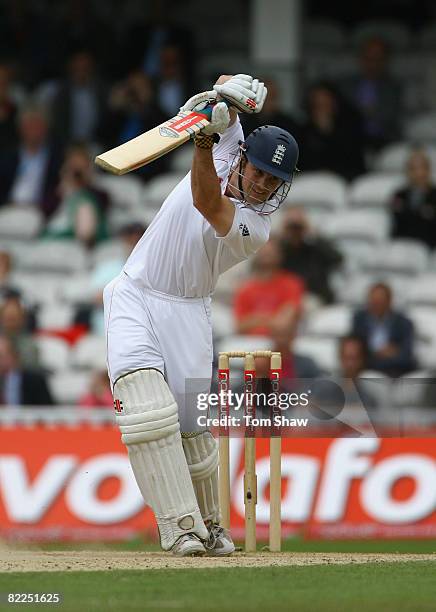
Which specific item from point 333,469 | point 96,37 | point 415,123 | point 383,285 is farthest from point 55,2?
point 333,469

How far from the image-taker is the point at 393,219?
12.8m

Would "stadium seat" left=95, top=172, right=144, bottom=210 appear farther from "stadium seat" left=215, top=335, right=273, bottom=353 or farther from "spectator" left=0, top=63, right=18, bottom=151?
"stadium seat" left=215, top=335, right=273, bottom=353

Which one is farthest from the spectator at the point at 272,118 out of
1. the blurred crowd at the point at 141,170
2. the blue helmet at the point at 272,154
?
the blue helmet at the point at 272,154

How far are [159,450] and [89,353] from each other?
16.3 feet

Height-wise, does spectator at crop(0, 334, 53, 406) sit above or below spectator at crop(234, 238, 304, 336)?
below

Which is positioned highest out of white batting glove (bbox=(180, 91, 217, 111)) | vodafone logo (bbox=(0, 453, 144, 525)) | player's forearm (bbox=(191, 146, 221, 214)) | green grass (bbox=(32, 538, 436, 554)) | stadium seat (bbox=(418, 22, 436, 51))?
stadium seat (bbox=(418, 22, 436, 51))

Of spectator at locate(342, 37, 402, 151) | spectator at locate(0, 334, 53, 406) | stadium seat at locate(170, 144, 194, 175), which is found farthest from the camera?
stadium seat at locate(170, 144, 194, 175)

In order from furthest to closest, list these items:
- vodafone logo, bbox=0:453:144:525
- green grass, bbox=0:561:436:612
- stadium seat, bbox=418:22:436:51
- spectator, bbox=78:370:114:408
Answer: stadium seat, bbox=418:22:436:51 → spectator, bbox=78:370:114:408 → vodafone logo, bbox=0:453:144:525 → green grass, bbox=0:561:436:612

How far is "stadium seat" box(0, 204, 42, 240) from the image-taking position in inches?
538

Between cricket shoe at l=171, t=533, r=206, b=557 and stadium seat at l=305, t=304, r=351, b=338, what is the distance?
493 cm

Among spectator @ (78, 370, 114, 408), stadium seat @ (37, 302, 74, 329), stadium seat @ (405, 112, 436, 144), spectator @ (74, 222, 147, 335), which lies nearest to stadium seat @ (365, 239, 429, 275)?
stadium seat @ (405, 112, 436, 144)

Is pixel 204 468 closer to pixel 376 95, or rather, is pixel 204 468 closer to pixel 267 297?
pixel 267 297

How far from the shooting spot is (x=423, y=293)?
12266 millimetres

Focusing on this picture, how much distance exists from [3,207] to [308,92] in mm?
2990
